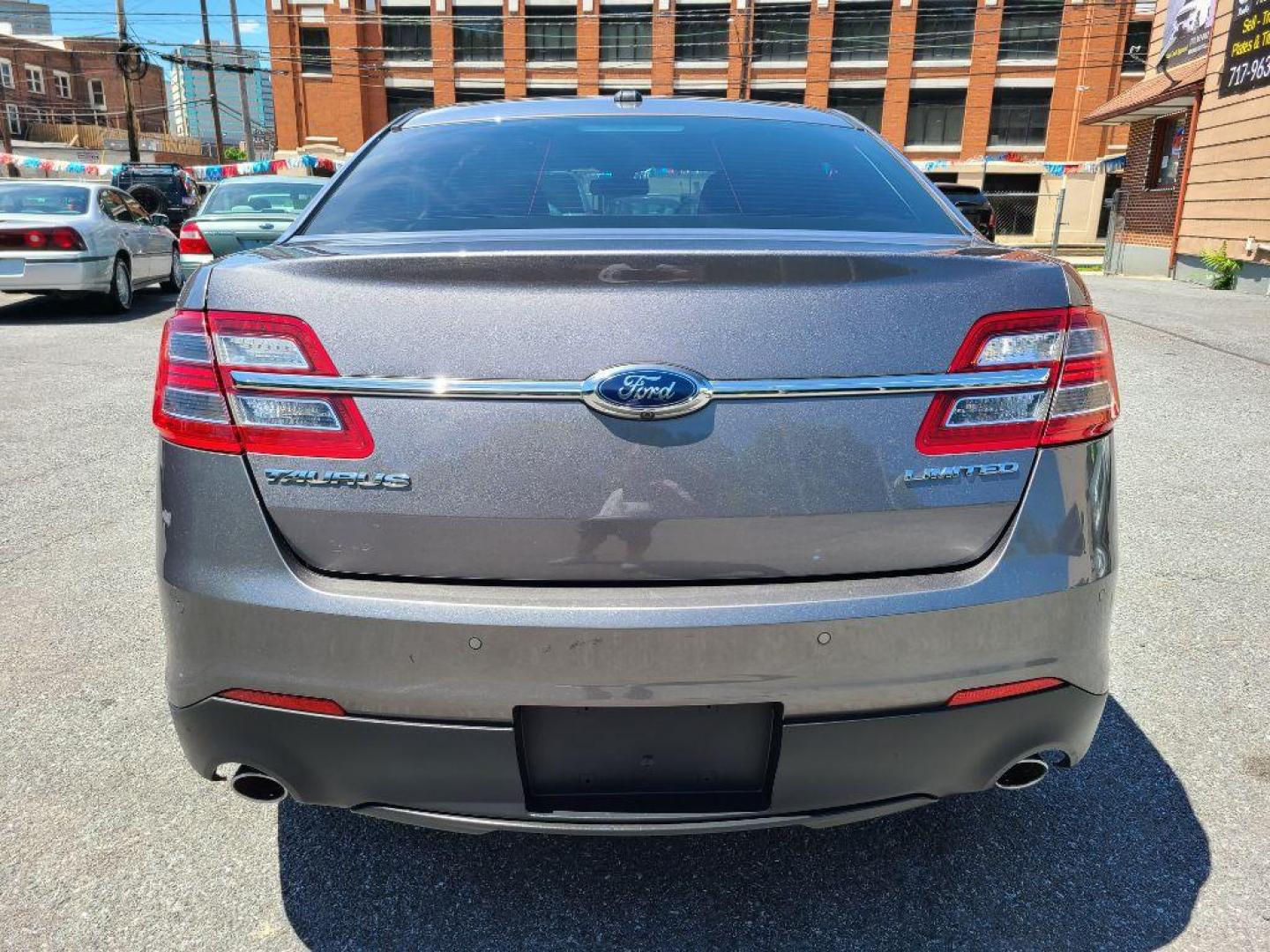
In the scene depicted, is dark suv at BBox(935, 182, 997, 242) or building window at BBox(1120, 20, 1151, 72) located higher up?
building window at BBox(1120, 20, 1151, 72)

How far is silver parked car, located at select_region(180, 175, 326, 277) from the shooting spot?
34.6 ft

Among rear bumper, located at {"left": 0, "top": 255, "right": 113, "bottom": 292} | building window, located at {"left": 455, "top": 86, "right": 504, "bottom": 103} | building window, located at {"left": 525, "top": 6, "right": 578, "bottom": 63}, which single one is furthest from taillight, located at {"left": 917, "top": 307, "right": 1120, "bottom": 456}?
building window, located at {"left": 525, "top": 6, "right": 578, "bottom": 63}

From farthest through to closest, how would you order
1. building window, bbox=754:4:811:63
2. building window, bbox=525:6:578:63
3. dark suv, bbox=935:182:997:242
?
building window, bbox=525:6:578:63
building window, bbox=754:4:811:63
dark suv, bbox=935:182:997:242

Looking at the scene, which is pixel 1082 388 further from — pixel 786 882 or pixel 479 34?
pixel 479 34

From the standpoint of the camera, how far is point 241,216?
10859 millimetres

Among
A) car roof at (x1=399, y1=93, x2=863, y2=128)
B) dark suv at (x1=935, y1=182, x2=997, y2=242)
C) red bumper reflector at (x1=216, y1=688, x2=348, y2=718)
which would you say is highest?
car roof at (x1=399, y1=93, x2=863, y2=128)

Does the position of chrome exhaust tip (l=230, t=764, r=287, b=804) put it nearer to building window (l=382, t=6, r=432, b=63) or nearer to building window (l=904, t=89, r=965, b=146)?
building window (l=904, t=89, r=965, b=146)

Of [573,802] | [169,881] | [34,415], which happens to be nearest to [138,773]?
[169,881]

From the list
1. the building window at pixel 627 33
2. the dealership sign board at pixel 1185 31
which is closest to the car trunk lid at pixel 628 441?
the dealership sign board at pixel 1185 31

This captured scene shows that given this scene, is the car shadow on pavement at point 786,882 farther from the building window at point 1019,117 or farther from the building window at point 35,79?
the building window at point 35,79

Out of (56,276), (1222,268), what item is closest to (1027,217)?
(1222,268)

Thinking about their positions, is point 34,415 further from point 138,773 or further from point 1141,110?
point 1141,110

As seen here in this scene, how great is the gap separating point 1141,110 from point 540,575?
21604 millimetres

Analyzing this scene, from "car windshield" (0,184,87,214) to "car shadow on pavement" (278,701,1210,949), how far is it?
36.9 feet
